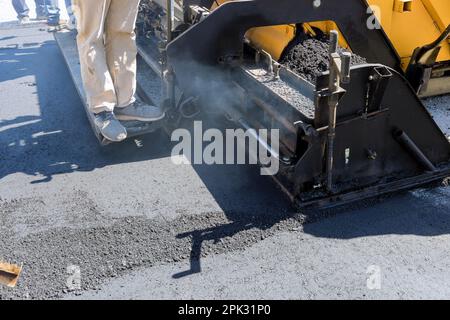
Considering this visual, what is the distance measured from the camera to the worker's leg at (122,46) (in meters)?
3.75

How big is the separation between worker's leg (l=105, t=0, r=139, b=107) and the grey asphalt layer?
466mm

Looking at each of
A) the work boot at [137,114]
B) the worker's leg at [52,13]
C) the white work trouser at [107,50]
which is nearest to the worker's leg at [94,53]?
the white work trouser at [107,50]

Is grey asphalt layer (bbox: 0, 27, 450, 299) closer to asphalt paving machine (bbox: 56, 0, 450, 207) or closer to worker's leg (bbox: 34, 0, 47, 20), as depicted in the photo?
asphalt paving machine (bbox: 56, 0, 450, 207)

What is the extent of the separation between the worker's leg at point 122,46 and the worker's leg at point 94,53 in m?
0.07

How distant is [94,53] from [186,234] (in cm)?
164

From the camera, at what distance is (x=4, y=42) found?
22.8 feet

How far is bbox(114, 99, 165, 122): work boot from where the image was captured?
3.96 m

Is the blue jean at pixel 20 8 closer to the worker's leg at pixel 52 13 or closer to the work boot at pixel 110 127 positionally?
the worker's leg at pixel 52 13

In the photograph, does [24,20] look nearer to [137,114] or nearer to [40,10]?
→ [40,10]

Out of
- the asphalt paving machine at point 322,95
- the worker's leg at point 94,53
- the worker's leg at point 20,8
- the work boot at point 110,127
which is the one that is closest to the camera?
the asphalt paving machine at point 322,95

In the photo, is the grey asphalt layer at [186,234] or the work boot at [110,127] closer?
the grey asphalt layer at [186,234]

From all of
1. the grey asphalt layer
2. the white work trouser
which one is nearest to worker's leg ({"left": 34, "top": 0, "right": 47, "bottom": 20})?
the grey asphalt layer

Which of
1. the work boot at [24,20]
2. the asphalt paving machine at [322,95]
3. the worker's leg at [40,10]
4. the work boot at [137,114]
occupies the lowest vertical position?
the work boot at [24,20]

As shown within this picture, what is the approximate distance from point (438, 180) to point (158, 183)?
6.59 feet
